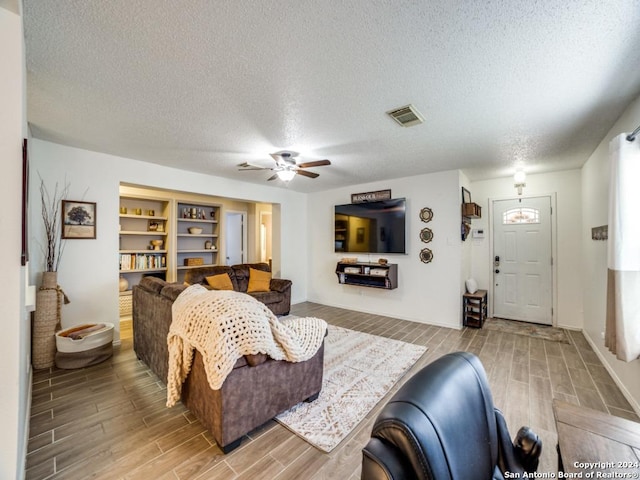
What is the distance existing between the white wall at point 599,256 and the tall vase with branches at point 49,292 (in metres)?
5.16

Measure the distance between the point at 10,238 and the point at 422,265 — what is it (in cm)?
462

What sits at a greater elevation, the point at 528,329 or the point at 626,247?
the point at 626,247

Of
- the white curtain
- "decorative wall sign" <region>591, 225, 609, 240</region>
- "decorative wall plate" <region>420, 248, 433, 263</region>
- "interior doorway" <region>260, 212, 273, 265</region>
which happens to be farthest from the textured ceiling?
"interior doorway" <region>260, 212, 273, 265</region>

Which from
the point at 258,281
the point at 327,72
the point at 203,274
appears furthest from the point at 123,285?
the point at 327,72

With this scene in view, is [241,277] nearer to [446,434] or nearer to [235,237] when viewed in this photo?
[235,237]

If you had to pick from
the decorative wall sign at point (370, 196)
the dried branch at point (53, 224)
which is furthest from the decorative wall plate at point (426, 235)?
the dried branch at point (53, 224)

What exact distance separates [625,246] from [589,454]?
181cm

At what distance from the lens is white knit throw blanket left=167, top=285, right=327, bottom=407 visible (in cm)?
165

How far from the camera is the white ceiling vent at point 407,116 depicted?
89.4 inches

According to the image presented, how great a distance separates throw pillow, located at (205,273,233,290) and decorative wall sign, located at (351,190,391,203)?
2.79 metres

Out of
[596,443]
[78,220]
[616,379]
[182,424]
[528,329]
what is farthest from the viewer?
[528,329]

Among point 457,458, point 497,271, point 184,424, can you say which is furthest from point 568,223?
point 184,424

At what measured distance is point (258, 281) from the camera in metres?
4.99

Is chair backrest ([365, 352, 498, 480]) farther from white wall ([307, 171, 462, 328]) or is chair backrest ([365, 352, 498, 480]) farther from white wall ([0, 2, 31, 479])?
white wall ([307, 171, 462, 328])
